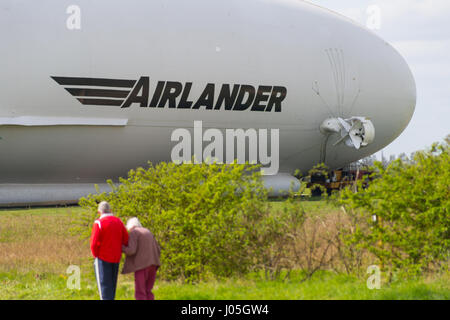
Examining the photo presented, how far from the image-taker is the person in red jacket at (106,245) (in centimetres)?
909

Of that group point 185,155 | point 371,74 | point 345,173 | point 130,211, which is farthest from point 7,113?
point 345,173

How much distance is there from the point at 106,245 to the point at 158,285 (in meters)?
2.66

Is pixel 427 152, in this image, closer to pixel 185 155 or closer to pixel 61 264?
pixel 61 264

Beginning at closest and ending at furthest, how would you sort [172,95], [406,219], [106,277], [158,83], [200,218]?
[106,277]
[406,219]
[200,218]
[158,83]
[172,95]

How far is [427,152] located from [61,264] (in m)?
8.29

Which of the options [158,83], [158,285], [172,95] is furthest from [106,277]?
[172,95]

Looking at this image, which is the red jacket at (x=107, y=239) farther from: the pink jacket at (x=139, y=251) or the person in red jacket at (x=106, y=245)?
the pink jacket at (x=139, y=251)

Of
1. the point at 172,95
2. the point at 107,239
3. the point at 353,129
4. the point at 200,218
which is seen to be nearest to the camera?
the point at 107,239

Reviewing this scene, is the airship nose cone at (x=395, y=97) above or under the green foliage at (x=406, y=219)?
above

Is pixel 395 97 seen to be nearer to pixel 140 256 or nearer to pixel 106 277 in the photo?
pixel 140 256

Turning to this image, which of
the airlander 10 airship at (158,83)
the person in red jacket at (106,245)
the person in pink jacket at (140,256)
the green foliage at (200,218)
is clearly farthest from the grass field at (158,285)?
the airlander 10 airship at (158,83)

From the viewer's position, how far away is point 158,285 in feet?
37.8

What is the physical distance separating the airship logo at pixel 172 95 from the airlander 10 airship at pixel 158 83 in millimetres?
38
